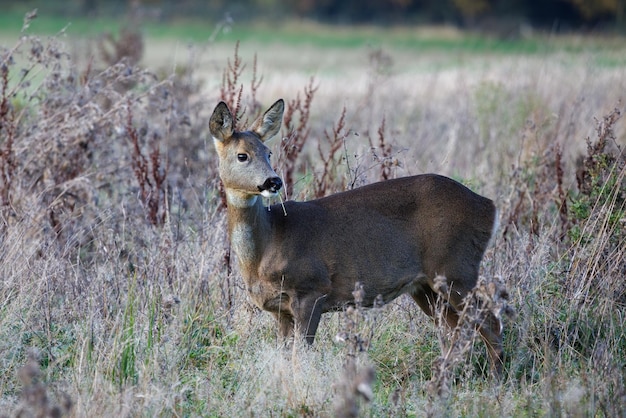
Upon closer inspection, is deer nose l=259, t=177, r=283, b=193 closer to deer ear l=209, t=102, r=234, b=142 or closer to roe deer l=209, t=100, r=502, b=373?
→ roe deer l=209, t=100, r=502, b=373

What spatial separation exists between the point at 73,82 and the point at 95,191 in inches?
47.7

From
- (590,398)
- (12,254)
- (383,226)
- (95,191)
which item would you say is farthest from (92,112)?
(590,398)

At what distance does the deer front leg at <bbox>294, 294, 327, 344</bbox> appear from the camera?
5727 millimetres

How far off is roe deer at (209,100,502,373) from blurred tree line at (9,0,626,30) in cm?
3552

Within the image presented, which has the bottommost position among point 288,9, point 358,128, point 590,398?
point 288,9

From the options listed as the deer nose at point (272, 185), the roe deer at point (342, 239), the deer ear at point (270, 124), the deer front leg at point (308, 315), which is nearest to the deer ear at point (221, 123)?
the roe deer at point (342, 239)

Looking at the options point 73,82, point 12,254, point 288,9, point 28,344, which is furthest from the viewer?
point 288,9

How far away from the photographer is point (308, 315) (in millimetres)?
5734

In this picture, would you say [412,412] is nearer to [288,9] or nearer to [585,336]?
[585,336]

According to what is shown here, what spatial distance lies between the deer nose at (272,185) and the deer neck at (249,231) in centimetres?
24

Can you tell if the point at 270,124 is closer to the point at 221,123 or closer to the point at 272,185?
the point at 221,123

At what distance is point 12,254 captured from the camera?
6547 millimetres

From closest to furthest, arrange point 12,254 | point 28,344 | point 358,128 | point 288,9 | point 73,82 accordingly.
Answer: point 28,344 → point 12,254 → point 73,82 → point 358,128 → point 288,9

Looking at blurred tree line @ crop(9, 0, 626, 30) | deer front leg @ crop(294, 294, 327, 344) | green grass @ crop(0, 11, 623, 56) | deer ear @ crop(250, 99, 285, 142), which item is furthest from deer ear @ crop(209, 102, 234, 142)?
blurred tree line @ crop(9, 0, 626, 30)
